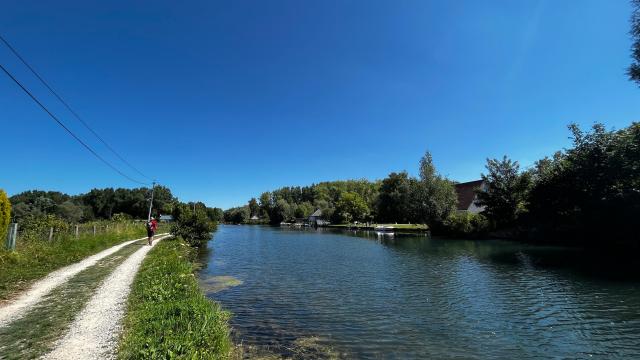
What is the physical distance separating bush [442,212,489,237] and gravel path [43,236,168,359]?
174ft

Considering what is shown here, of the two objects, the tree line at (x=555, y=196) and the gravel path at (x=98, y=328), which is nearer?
the gravel path at (x=98, y=328)

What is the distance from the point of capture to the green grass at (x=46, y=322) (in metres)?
6.99

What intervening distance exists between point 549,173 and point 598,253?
17.3 metres

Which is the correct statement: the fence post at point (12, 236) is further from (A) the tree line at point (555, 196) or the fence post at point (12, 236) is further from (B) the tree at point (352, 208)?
(B) the tree at point (352, 208)

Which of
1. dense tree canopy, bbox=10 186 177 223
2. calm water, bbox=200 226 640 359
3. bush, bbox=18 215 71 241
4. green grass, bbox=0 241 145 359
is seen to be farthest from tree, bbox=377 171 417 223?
dense tree canopy, bbox=10 186 177 223

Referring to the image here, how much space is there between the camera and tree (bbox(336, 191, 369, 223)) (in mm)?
116256

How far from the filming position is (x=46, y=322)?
342 inches

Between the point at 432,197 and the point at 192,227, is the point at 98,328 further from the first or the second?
the point at 432,197

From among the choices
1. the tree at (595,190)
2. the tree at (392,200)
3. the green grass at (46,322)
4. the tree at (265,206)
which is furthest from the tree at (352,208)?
the green grass at (46,322)

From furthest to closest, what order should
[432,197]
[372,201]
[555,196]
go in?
[372,201]
[432,197]
[555,196]

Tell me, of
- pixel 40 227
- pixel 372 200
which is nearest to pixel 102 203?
pixel 372 200

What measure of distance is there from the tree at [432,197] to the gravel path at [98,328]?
190 ft

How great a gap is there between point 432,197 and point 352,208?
54062 mm

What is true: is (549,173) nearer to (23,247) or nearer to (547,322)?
(547,322)
